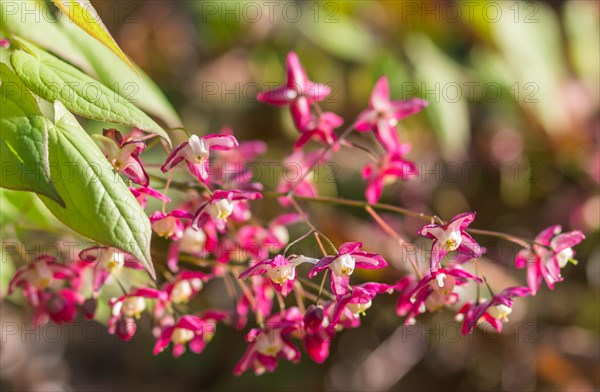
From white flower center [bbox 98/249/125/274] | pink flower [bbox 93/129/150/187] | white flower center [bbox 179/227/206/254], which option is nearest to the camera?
pink flower [bbox 93/129/150/187]

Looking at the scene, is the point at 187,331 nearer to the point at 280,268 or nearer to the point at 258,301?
the point at 258,301

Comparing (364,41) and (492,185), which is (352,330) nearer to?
(492,185)

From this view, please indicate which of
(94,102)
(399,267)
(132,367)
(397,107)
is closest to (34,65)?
(94,102)

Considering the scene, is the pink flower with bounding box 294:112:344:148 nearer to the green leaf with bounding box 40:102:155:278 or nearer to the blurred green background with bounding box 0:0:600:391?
the green leaf with bounding box 40:102:155:278

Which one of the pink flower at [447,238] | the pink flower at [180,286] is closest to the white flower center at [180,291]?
the pink flower at [180,286]

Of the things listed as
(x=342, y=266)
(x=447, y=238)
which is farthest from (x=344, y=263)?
(x=447, y=238)

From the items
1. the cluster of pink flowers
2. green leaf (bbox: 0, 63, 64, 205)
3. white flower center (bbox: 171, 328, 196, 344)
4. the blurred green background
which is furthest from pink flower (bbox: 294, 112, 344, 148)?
the blurred green background
